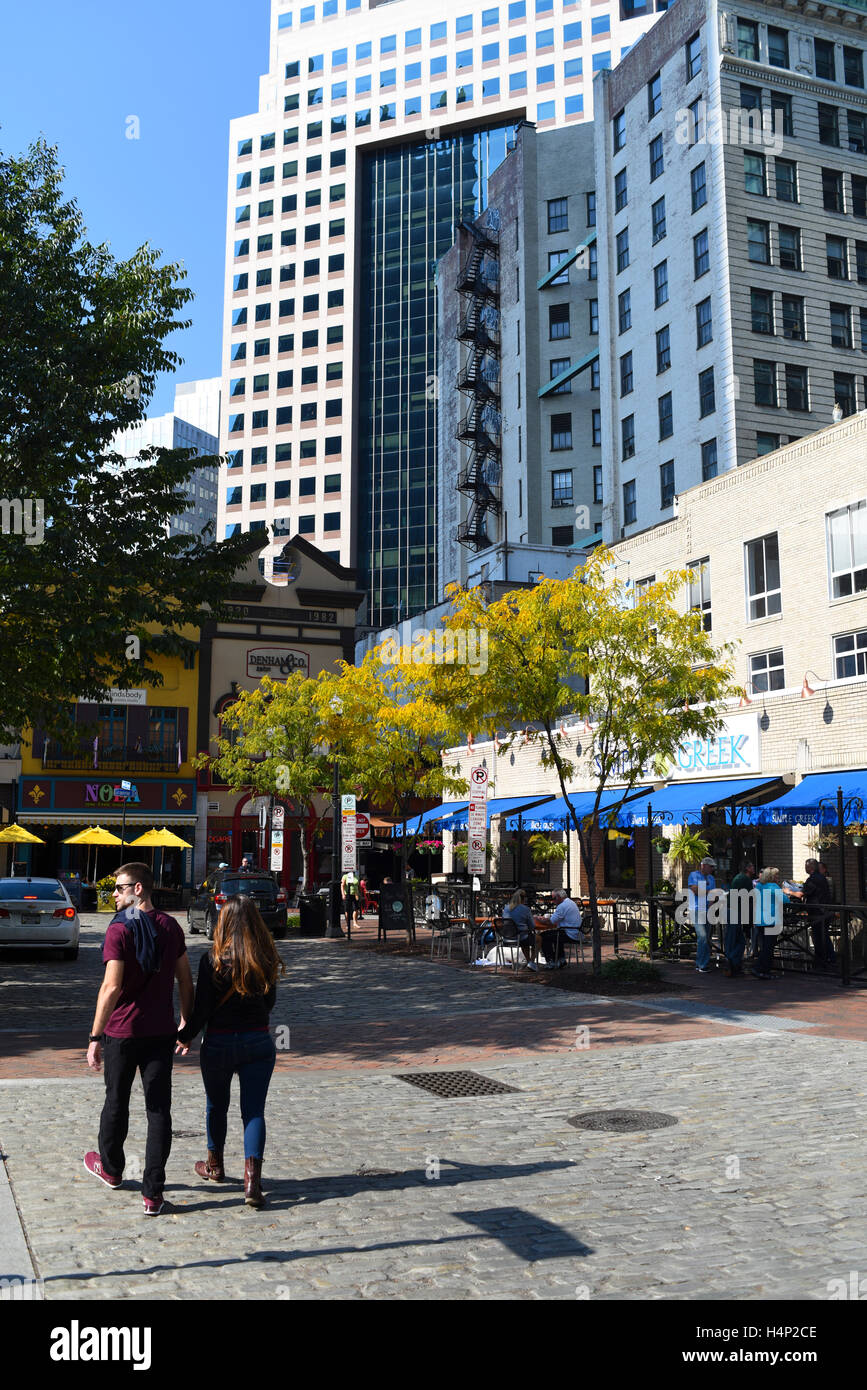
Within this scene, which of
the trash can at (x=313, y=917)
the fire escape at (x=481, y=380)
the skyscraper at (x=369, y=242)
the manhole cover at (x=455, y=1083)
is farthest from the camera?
the skyscraper at (x=369, y=242)

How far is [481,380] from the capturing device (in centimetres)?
6925

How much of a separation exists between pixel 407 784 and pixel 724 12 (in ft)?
108

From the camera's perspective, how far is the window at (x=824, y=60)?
44.6 m

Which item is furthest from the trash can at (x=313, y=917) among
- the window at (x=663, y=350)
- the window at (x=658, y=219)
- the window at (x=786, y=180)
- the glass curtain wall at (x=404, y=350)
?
the glass curtain wall at (x=404, y=350)

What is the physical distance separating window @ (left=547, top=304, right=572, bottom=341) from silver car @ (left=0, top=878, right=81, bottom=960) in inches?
2032

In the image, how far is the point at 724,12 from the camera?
140 feet

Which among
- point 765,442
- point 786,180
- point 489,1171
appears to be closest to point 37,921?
point 489,1171

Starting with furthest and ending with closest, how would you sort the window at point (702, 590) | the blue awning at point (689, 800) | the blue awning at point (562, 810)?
the window at point (702, 590) < the blue awning at point (562, 810) < the blue awning at point (689, 800)

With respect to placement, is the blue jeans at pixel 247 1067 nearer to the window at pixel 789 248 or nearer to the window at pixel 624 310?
the window at pixel 789 248

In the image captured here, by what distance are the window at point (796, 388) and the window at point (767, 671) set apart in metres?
17.2
